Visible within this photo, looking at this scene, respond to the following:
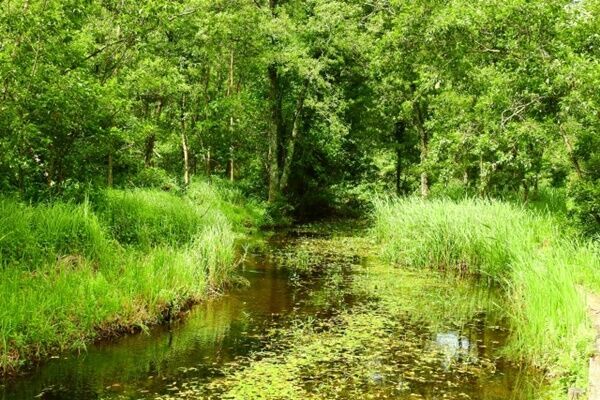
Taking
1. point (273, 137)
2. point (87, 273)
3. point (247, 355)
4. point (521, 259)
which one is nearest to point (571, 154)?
point (521, 259)

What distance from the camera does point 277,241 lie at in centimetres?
1791

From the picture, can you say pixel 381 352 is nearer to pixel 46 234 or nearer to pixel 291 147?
pixel 46 234

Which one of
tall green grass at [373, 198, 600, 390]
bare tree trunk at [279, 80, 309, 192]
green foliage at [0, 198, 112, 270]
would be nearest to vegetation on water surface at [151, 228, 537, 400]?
tall green grass at [373, 198, 600, 390]

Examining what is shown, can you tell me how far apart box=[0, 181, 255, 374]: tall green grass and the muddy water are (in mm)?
280

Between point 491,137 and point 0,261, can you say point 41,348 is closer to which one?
point 0,261

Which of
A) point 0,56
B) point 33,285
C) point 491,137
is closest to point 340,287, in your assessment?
point 491,137

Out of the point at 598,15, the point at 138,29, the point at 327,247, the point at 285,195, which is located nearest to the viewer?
the point at 138,29

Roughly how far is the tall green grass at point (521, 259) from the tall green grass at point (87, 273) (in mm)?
5147

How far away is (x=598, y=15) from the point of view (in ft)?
36.8

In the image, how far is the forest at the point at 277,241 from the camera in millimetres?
6770

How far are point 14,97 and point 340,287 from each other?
675cm

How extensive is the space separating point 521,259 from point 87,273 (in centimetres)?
653

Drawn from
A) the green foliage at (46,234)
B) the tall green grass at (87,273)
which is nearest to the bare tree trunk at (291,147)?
the tall green grass at (87,273)

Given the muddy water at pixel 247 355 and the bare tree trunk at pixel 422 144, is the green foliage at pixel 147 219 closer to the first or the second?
the muddy water at pixel 247 355
